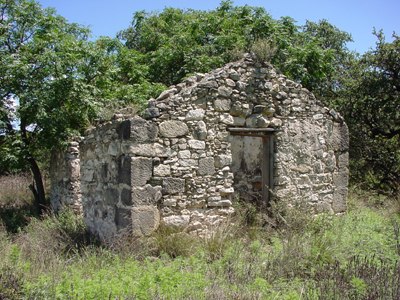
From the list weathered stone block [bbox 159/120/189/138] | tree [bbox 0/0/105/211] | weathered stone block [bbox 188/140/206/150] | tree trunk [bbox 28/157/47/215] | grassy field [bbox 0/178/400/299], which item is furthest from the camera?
tree trunk [bbox 28/157/47/215]

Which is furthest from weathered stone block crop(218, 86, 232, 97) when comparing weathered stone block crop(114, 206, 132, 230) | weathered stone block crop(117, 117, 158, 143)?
weathered stone block crop(114, 206, 132, 230)

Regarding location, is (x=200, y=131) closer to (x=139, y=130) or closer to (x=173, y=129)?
(x=173, y=129)

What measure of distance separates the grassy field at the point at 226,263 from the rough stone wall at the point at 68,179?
1.96 m

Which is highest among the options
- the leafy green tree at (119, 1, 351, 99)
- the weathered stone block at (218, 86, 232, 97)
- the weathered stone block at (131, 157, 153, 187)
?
the leafy green tree at (119, 1, 351, 99)

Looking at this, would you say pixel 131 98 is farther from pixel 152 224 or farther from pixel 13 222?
pixel 152 224

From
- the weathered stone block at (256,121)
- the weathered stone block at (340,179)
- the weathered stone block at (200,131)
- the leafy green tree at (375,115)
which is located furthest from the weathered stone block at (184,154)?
the leafy green tree at (375,115)

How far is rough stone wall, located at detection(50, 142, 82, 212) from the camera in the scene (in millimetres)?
10094

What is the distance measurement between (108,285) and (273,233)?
348 centimetres

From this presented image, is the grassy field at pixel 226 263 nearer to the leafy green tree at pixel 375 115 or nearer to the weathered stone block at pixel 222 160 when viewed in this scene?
the weathered stone block at pixel 222 160

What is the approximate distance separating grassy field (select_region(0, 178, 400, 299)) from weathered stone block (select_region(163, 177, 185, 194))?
0.58m

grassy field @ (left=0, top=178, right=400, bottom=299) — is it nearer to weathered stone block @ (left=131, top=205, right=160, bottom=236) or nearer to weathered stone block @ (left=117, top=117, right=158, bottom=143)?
weathered stone block @ (left=131, top=205, right=160, bottom=236)

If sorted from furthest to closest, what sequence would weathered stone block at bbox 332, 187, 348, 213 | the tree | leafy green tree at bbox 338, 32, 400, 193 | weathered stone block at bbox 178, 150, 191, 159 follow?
leafy green tree at bbox 338, 32, 400, 193 → the tree → weathered stone block at bbox 332, 187, 348, 213 → weathered stone block at bbox 178, 150, 191, 159

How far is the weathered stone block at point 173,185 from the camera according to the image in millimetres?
6254

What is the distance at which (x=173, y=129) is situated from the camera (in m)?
6.36
